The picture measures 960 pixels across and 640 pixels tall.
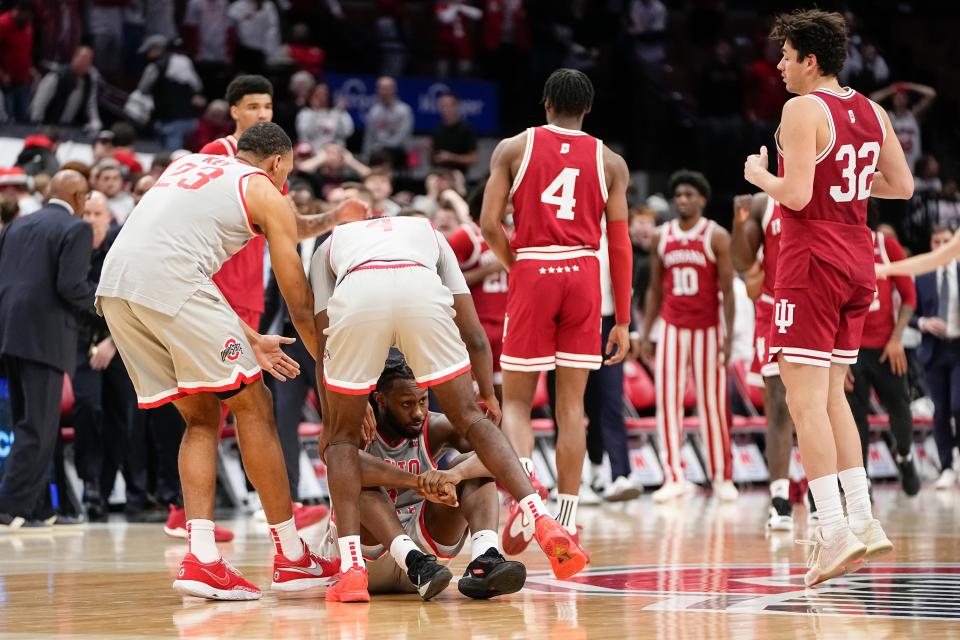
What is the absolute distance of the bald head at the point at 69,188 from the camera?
9.21 meters

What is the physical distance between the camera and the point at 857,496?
20.0 ft

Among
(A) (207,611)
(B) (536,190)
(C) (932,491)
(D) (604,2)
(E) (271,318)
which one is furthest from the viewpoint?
(D) (604,2)

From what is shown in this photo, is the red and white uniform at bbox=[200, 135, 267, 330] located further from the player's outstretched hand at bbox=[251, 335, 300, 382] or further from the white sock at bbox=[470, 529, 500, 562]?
the white sock at bbox=[470, 529, 500, 562]

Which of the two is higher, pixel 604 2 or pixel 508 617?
pixel 604 2

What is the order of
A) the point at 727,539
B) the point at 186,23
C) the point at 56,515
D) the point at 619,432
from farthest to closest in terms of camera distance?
the point at 186,23
the point at 619,432
the point at 56,515
the point at 727,539

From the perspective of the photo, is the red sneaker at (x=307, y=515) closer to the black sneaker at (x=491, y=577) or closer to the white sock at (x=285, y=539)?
the white sock at (x=285, y=539)

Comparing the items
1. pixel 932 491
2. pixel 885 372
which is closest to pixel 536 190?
pixel 885 372

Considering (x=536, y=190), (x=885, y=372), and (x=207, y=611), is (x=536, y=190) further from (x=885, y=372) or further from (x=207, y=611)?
(x=885, y=372)

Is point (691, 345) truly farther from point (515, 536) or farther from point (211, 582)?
point (211, 582)

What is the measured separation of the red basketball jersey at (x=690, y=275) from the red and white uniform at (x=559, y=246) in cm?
433

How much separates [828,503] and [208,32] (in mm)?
12866

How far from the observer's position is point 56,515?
9625 mm

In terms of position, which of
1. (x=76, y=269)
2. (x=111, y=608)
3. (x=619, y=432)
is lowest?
(x=619, y=432)

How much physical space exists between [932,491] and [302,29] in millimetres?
9322
